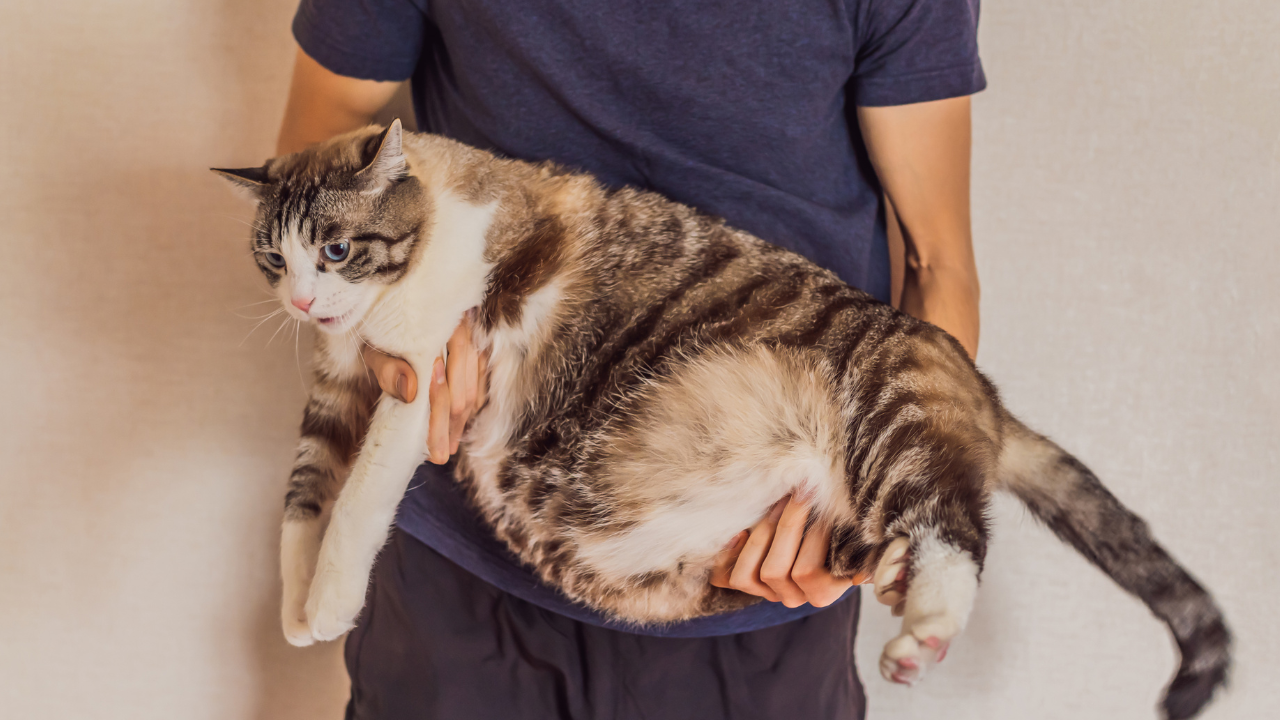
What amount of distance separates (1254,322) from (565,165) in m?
1.40

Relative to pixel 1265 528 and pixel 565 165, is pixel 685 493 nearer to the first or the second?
pixel 565 165

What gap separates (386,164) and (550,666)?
31.2 inches

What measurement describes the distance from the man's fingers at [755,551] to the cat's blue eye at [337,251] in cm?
68

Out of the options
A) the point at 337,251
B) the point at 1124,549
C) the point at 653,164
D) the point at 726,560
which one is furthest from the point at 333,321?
the point at 1124,549

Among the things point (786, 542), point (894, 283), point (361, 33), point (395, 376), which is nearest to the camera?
point (786, 542)

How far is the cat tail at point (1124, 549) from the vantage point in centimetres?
85

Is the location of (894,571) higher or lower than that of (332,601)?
higher

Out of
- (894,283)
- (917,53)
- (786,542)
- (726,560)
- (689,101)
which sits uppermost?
(917,53)

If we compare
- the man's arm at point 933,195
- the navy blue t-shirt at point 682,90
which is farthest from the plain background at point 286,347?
the navy blue t-shirt at point 682,90

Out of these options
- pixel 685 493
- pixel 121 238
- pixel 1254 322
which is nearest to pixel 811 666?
pixel 685 493

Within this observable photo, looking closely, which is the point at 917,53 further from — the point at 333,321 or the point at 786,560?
the point at 333,321

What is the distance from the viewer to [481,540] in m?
1.12

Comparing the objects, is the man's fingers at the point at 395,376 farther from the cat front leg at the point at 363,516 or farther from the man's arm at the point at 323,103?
the man's arm at the point at 323,103

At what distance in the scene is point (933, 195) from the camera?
1.17 metres
